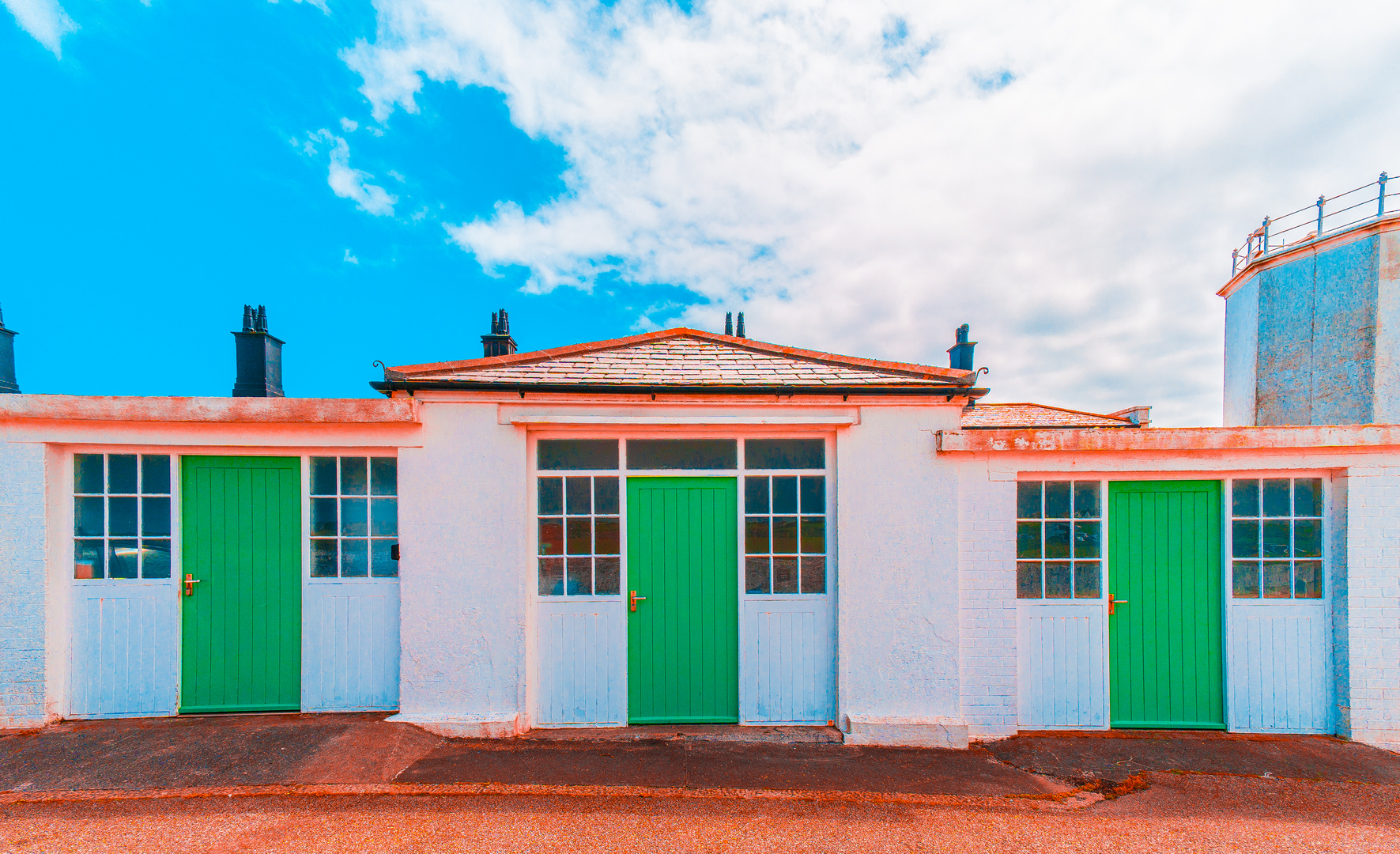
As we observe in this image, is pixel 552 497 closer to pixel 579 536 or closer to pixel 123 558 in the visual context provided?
pixel 579 536

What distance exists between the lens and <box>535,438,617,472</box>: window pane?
4.71 m

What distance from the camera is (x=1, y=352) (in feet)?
18.1

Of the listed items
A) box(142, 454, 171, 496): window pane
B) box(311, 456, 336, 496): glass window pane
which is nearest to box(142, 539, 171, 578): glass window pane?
box(142, 454, 171, 496): window pane

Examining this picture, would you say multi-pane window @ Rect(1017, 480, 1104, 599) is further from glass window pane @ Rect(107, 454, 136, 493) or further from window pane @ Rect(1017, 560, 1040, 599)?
glass window pane @ Rect(107, 454, 136, 493)

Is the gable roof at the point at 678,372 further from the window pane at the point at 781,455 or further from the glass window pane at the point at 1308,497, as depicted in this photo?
the glass window pane at the point at 1308,497

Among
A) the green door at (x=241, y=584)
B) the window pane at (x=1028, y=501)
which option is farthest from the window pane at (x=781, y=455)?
the green door at (x=241, y=584)

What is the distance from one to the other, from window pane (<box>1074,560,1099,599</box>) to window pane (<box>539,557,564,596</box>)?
4693 millimetres

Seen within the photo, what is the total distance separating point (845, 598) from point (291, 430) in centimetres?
508

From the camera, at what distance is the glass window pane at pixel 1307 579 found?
15.5 ft

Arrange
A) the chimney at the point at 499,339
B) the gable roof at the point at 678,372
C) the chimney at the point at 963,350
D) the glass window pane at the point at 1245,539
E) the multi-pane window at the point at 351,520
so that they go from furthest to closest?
the chimney at the point at 963,350
the chimney at the point at 499,339
the glass window pane at the point at 1245,539
the multi-pane window at the point at 351,520
the gable roof at the point at 678,372

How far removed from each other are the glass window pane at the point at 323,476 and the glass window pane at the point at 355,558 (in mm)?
492

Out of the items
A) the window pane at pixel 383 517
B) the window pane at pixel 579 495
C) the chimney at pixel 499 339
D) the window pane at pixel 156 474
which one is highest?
the chimney at pixel 499 339

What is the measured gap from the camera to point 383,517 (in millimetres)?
4676

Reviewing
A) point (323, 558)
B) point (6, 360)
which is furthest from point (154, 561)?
point (6, 360)
